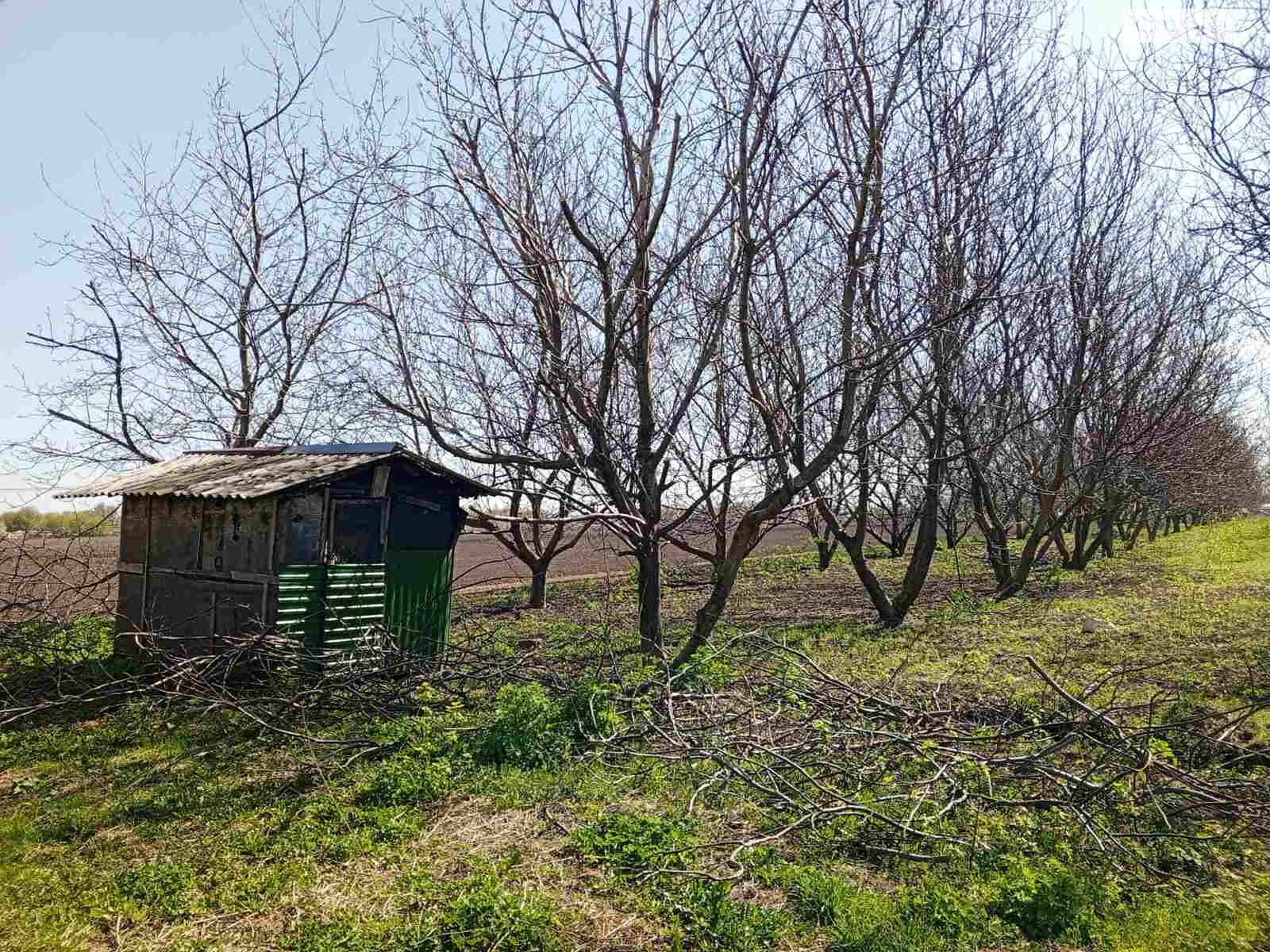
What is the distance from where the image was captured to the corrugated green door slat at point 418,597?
9.54 metres

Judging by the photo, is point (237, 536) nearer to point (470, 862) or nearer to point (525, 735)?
point (525, 735)

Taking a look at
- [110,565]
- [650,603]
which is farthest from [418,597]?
[110,565]

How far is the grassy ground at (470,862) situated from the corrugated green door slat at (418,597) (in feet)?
7.59

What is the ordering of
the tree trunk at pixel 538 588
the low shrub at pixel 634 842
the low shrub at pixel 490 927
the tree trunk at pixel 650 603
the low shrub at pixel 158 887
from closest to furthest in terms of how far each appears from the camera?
the low shrub at pixel 490 927 → the low shrub at pixel 158 887 → the low shrub at pixel 634 842 → the tree trunk at pixel 650 603 → the tree trunk at pixel 538 588

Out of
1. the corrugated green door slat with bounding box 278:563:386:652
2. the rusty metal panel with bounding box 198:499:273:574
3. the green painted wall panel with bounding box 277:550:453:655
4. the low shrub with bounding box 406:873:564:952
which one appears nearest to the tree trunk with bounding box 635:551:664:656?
the green painted wall panel with bounding box 277:550:453:655

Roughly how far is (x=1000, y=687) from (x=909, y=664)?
154cm

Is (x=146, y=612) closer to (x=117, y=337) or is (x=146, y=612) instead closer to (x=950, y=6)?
(x=117, y=337)

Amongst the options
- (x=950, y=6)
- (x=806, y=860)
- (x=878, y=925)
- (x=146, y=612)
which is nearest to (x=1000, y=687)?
(x=806, y=860)

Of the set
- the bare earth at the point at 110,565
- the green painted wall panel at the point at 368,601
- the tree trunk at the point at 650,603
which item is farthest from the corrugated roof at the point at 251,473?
the tree trunk at the point at 650,603

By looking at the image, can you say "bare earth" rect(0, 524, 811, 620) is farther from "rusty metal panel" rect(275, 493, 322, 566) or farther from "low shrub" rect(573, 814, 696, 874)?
"low shrub" rect(573, 814, 696, 874)

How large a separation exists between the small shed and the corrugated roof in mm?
25

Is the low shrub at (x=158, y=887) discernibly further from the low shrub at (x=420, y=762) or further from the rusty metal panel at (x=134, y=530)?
the rusty metal panel at (x=134, y=530)

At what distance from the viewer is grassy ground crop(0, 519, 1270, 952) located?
12.3ft

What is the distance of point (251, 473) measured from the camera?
942cm
